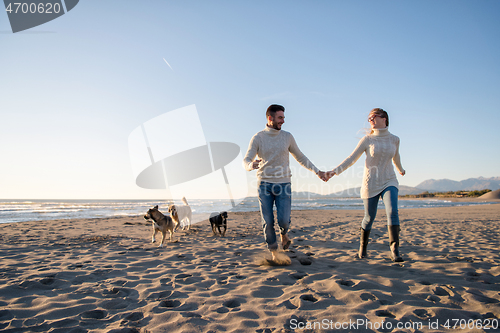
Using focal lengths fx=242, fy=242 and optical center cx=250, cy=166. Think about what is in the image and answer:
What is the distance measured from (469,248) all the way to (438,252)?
2.92ft

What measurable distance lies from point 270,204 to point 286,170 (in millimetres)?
571

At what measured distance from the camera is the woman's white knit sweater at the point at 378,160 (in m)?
3.70

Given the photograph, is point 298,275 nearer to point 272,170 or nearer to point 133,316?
point 272,170

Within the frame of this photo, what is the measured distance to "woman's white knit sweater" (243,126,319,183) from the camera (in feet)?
11.8

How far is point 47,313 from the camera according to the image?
2.13 metres

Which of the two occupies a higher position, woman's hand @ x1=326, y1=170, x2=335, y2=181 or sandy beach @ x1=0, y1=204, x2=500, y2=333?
woman's hand @ x1=326, y1=170, x2=335, y2=181

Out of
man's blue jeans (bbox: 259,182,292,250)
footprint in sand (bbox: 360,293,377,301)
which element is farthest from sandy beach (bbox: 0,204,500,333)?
man's blue jeans (bbox: 259,182,292,250)

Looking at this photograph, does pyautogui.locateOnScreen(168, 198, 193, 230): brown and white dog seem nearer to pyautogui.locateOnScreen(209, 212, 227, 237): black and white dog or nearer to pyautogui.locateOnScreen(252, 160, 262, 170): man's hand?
pyautogui.locateOnScreen(209, 212, 227, 237): black and white dog

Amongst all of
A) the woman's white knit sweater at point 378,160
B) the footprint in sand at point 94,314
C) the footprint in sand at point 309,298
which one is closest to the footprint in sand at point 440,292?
the footprint in sand at point 309,298

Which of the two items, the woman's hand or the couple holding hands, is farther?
the woman's hand

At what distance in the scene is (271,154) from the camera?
11.9ft

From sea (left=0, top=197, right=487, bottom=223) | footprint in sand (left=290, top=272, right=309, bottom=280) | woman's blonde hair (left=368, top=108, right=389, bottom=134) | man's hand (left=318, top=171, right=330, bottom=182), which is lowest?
sea (left=0, top=197, right=487, bottom=223)

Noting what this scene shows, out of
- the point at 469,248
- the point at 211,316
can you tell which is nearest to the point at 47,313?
the point at 211,316

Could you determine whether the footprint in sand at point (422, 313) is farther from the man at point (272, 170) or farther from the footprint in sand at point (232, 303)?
the man at point (272, 170)
